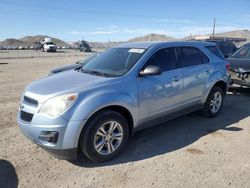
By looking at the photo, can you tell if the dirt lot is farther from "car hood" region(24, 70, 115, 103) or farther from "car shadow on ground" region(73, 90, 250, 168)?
"car hood" region(24, 70, 115, 103)

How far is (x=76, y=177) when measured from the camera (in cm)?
374

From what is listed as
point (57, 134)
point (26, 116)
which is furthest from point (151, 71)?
point (26, 116)

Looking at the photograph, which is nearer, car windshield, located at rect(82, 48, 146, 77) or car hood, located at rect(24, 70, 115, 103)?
car hood, located at rect(24, 70, 115, 103)

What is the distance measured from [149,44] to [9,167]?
10.5ft

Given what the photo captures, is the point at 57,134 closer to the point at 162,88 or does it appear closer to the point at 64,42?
the point at 162,88

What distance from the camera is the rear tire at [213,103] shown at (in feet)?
19.9

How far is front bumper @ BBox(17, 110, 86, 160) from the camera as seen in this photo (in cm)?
366

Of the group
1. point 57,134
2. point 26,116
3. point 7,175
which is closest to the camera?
point 57,134

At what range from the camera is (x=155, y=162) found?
13.6ft

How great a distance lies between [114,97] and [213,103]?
10.3 feet

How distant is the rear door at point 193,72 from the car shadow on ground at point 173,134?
1.83 ft

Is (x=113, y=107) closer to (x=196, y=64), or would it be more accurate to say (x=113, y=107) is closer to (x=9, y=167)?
(x=9, y=167)

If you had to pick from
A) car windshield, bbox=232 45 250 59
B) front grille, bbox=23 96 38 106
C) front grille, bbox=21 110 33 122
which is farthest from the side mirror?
car windshield, bbox=232 45 250 59

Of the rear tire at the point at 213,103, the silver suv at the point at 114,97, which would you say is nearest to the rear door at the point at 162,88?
the silver suv at the point at 114,97
